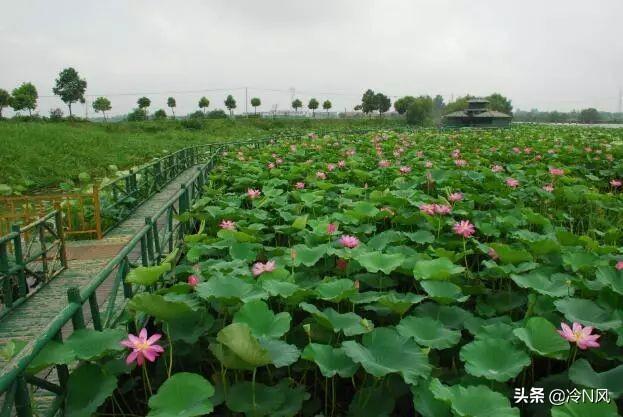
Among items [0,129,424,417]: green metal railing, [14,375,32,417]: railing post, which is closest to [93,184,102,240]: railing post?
[0,129,424,417]: green metal railing

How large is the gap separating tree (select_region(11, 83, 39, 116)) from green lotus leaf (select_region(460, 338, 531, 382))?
4480 centimetres

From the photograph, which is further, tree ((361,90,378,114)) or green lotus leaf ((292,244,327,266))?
tree ((361,90,378,114))

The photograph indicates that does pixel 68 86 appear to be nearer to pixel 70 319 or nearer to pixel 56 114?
pixel 56 114

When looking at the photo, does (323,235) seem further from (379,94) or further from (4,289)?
(379,94)

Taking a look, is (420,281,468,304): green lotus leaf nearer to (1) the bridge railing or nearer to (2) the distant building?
(1) the bridge railing

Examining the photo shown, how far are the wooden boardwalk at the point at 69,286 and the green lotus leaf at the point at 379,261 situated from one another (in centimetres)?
137

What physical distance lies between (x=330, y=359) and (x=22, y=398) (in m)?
0.99

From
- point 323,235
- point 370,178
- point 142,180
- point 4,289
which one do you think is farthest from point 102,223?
point 323,235

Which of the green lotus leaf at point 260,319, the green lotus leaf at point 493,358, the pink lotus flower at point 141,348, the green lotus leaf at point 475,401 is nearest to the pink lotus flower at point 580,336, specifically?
the green lotus leaf at point 493,358

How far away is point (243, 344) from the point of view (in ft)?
5.18

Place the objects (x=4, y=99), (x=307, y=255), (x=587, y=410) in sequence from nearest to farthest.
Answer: (x=587, y=410)
(x=307, y=255)
(x=4, y=99)

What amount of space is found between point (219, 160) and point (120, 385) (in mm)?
8161

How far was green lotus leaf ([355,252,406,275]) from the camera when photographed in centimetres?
248

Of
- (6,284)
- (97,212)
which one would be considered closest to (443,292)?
(6,284)
